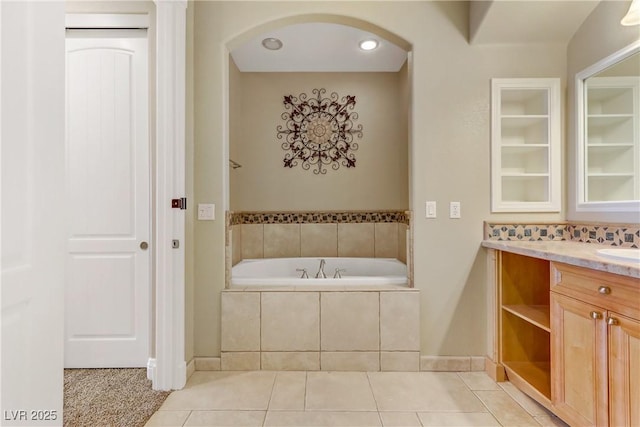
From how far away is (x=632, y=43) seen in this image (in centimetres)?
190

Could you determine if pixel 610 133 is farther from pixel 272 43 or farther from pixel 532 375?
pixel 272 43

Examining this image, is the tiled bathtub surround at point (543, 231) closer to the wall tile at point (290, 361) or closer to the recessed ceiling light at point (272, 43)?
the wall tile at point (290, 361)

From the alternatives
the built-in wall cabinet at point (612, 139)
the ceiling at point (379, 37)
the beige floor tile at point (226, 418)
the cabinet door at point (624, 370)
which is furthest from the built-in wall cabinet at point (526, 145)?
the beige floor tile at point (226, 418)

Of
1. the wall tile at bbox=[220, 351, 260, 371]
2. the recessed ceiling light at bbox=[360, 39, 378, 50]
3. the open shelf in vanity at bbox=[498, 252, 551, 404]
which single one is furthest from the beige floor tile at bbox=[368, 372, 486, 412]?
the recessed ceiling light at bbox=[360, 39, 378, 50]

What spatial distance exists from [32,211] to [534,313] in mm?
2386

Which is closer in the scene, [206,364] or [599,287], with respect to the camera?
[599,287]

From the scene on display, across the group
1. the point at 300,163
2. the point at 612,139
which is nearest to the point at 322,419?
the point at 612,139

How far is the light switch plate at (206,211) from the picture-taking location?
239cm

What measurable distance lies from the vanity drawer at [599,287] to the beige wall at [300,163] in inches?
83.5

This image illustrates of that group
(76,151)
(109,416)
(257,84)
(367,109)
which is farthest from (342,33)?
(109,416)

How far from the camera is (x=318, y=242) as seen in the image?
3705 mm

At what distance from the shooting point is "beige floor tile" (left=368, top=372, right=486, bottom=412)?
1942mm

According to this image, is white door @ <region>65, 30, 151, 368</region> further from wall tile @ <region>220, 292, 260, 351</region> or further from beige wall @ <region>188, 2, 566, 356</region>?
wall tile @ <region>220, 292, 260, 351</region>

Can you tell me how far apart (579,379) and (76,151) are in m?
3.18
